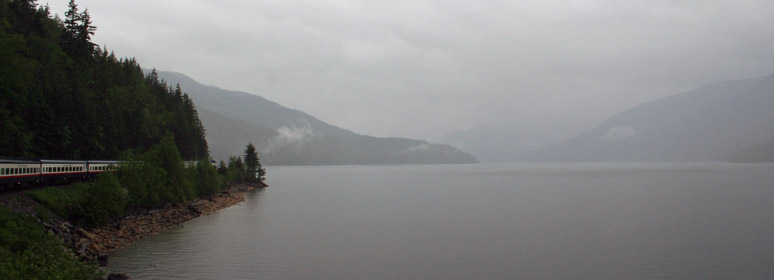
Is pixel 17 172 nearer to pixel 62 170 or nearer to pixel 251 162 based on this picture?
pixel 62 170

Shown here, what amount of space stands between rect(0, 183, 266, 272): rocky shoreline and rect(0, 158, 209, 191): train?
6.98ft

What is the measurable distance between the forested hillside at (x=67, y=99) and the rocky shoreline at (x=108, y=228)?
14.6 meters

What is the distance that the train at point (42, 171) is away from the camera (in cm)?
4375

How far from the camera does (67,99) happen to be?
6788 centimetres

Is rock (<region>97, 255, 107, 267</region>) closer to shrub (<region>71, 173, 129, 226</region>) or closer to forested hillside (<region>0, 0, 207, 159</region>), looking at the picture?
shrub (<region>71, 173, 129, 226</region>)

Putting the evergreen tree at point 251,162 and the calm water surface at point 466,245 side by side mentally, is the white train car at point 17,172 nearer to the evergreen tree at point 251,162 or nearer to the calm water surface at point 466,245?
the calm water surface at point 466,245

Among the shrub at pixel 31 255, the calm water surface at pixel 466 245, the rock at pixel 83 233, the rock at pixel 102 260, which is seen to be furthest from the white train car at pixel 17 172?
the rock at pixel 102 260

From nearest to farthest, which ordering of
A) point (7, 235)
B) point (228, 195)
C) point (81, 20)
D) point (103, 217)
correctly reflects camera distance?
point (7, 235) < point (103, 217) < point (81, 20) < point (228, 195)

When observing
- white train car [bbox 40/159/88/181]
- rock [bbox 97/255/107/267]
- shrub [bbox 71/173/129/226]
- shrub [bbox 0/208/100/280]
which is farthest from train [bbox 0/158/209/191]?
rock [bbox 97/255/107/267]

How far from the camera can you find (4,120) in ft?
173

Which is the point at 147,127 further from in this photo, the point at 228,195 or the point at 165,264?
the point at 165,264

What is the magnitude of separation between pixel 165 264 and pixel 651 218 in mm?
63702

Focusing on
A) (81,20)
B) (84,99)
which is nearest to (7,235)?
(84,99)

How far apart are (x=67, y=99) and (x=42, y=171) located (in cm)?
2025
